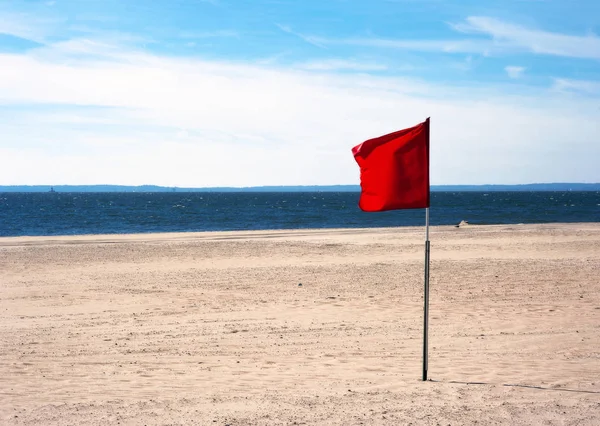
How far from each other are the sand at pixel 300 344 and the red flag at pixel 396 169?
226cm

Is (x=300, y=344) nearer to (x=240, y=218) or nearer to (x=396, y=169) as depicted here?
(x=396, y=169)

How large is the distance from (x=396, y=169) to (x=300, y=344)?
381cm

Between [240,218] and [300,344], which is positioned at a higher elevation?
[240,218]

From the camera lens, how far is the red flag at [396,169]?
7.52 metres

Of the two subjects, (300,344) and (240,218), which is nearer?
(300,344)

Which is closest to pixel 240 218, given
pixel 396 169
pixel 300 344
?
pixel 300 344

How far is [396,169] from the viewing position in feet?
24.9

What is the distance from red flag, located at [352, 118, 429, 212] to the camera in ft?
24.7

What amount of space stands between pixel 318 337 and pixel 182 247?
19.2 metres

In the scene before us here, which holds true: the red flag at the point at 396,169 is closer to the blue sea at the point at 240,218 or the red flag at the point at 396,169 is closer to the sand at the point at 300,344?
the sand at the point at 300,344

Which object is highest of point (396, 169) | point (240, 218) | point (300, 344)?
point (396, 169)

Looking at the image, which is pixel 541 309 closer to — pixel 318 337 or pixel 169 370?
pixel 318 337

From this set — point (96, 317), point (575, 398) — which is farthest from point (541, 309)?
point (96, 317)

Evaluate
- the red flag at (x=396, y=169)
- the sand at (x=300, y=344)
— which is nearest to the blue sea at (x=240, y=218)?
the sand at (x=300, y=344)
